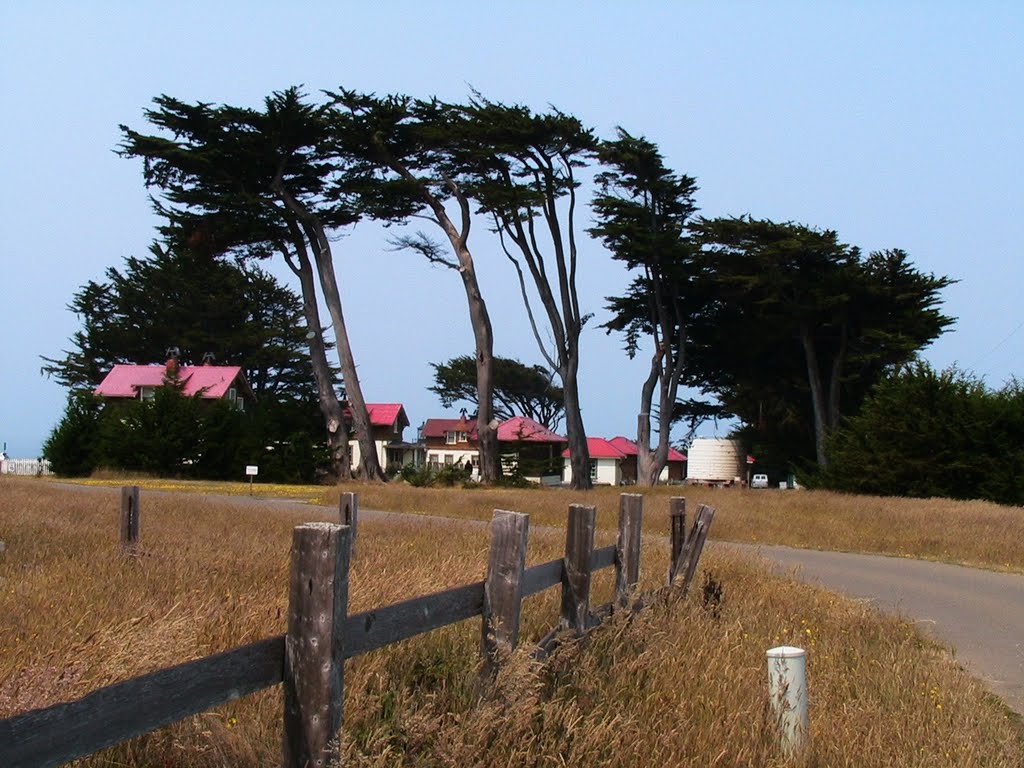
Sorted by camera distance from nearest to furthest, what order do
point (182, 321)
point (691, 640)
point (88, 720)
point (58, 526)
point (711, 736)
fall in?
point (88, 720) < point (711, 736) < point (691, 640) < point (58, 526) < point (182, 321)

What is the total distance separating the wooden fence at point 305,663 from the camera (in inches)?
116

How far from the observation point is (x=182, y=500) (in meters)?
23.9

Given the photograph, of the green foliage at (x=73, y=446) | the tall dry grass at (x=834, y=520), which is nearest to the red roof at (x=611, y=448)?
the green foliage at (x=73, y=446)

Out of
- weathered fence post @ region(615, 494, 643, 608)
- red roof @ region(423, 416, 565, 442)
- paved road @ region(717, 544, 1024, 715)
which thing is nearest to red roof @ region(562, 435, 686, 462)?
red roof @ region(423, 416, 565, 442)

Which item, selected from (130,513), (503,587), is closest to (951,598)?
(130,513)

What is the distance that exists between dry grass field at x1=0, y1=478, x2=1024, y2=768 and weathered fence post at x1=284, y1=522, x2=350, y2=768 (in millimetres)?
259

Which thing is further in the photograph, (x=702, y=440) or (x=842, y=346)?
(x=702, y=440)

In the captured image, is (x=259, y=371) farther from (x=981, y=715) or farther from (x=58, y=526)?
(x=981, y=715)

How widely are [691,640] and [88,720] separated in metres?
5.33

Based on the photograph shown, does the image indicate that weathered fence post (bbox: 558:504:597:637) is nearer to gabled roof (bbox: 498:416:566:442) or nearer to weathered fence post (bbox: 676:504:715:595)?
weathered fence post (bbox: 676:504:715:595)

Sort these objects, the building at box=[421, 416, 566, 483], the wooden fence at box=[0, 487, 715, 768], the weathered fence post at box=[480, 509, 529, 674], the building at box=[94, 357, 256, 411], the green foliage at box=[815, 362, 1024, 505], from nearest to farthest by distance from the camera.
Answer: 1. the wooden fence at box=[0, 487, 715, 768]
2. the weathered fence post at box=[480, 509, 529, 674]
3. the green foliage at box=[815, 362, 1024, 505]
4. the building at box=[94, 357, 256, 411]
5. the building at box=[421, 416, 566, 483]

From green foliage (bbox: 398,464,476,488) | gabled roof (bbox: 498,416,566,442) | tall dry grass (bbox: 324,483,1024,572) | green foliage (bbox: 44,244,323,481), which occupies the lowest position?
tall dry grass (bbox: 324,483,1024,572)

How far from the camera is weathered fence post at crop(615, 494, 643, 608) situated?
8.19 m

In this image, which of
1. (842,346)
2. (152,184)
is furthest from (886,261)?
(152,184)
